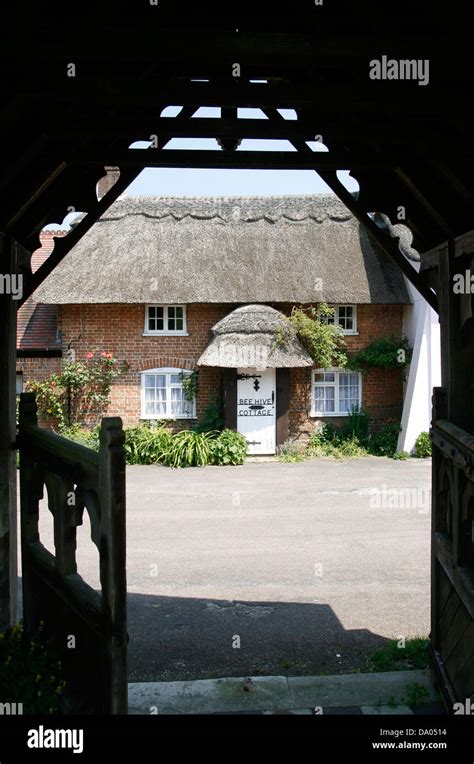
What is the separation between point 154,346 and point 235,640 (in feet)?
44.8

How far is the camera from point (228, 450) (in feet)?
59.1

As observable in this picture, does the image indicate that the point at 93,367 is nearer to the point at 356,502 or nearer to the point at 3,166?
the point at 356,502

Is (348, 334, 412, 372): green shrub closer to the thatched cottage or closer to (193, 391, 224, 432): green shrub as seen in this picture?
the thatched cottage

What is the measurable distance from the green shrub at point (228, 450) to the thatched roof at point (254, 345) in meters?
1.95

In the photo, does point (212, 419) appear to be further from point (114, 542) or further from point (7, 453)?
point (114, 542)

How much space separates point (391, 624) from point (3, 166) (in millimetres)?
5404

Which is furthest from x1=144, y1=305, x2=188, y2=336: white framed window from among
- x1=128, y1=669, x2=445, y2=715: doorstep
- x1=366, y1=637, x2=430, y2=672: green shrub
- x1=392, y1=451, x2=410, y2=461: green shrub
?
x1=128, y1=669, x2=445, y2=715: doorstep

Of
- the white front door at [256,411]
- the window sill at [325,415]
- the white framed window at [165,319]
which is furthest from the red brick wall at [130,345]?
the window sill at [325,415]

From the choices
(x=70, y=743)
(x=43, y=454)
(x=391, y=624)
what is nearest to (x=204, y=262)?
(x=391, y=624)

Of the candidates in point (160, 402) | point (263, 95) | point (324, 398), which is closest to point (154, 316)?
point (160, 402)

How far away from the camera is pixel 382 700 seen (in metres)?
5.06

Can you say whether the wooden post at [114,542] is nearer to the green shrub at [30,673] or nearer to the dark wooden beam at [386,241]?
the green shrub at [30,673]

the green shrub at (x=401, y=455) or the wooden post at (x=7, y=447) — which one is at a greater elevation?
the wooden post at (x=7, y=447)

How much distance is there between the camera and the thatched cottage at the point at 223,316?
62.0ft
